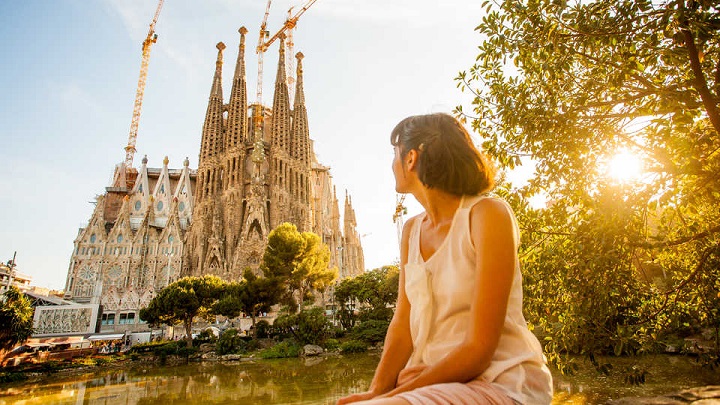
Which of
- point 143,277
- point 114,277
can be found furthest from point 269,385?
point 114,277

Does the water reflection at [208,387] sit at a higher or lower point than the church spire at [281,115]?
lower

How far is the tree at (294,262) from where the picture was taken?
81.8 ft

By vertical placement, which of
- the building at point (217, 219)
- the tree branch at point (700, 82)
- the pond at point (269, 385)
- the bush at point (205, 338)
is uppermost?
the building at point (217, 219)

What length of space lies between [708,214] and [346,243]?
171ft

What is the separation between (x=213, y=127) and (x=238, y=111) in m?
3.22

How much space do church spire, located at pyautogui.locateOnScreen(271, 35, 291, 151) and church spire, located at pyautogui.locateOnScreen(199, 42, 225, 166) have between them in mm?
6012

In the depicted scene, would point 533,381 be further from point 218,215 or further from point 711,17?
point 218,215

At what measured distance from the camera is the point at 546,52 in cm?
399

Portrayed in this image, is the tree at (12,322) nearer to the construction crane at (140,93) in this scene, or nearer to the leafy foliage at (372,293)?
the leafy foliage at (372,293)

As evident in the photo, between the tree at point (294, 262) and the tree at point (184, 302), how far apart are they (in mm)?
3544

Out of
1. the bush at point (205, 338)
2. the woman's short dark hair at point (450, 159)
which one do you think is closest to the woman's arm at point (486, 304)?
the woman's short dark hair at point (450, 159)

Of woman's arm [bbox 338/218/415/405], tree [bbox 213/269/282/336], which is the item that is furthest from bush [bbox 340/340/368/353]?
woman's arm [bbox 338/218/415/405]

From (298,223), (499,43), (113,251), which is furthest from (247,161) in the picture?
(499,43)

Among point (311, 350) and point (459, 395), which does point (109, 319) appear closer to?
point (311, 350)
